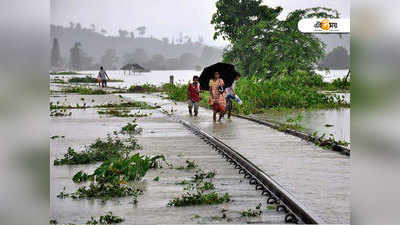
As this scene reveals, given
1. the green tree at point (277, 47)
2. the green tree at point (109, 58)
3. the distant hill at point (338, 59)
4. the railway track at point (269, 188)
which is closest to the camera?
the railway track at point (269, 188)

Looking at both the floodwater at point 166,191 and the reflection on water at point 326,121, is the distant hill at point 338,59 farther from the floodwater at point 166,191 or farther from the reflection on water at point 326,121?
the floodwater at point 166,191

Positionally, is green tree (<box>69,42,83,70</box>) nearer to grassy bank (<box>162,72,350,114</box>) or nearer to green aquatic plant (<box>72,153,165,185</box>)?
grassy bank (<box>162,72,350,114</box>)

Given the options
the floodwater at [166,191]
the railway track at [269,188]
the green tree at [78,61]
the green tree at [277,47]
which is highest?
the green tree at [78,61]

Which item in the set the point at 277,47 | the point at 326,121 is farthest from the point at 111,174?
the point at 277,47

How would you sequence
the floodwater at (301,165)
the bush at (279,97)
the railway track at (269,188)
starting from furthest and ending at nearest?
the bush at (279,97) < the floodwater at (301,165) < the railway track at (269,188)

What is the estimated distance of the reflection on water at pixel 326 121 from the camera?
14.7m

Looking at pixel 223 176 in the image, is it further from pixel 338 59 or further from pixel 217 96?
pixel 338 59

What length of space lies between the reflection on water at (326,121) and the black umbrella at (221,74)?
1543 millimetres

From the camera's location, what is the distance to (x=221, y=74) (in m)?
19.8

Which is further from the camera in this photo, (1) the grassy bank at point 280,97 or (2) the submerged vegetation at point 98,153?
(1) the grassy bank at point 280,97

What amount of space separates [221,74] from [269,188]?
12328 millimetres

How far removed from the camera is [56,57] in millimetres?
83500

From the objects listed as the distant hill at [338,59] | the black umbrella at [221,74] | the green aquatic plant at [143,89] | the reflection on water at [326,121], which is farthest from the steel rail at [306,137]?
the green aquatic plant at [143,89]
